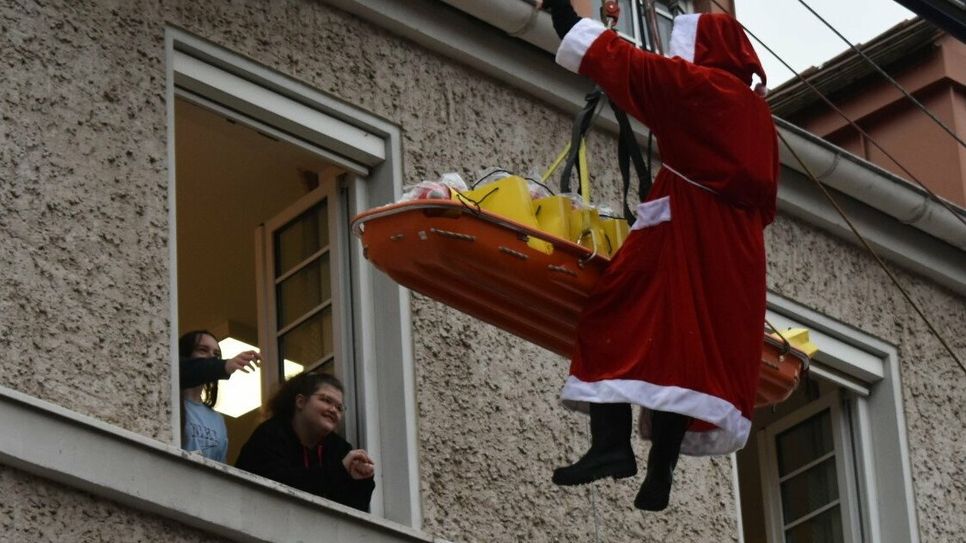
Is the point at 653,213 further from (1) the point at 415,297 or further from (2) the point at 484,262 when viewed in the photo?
(1) the point at 415,297

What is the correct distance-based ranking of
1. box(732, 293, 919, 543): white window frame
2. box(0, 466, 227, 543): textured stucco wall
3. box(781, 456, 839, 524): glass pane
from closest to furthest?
box(0, 466, 227, 543): textured stucco wall → box(732, 293, 919, 543): white window frame → box(781, 456, 839, 524): glass pane

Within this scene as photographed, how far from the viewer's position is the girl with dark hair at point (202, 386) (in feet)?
36.1

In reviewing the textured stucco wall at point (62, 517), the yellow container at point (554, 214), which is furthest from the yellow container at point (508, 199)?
the textured stucco wall at point (62, 517)

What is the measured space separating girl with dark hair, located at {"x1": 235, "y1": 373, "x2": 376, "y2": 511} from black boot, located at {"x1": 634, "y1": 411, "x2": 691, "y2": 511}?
3.94 ft

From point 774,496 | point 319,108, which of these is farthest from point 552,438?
point 774,496

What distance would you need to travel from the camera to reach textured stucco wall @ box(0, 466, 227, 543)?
9828 mm

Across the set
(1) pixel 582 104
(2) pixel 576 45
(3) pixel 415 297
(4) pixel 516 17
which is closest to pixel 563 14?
(2) pixel 576 45

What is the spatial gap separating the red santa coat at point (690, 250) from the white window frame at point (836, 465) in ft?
12.1

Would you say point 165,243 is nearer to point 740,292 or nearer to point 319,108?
point 319,108

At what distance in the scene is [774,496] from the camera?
1437cm

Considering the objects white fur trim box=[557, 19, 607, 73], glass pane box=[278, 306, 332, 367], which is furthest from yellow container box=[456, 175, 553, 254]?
glass pane box=[278, 306, 332, 367]

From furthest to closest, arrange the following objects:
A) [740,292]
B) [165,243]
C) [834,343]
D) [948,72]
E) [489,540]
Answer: [948,72] → [834,343] → [489,540] → [165,243] → [740,292]

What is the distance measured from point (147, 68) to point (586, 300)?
2063 mm

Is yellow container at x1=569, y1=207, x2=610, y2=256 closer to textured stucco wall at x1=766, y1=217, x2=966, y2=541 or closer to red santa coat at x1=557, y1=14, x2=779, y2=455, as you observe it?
red santa coat at x1=557, y1=14, x2=779, y2=455
